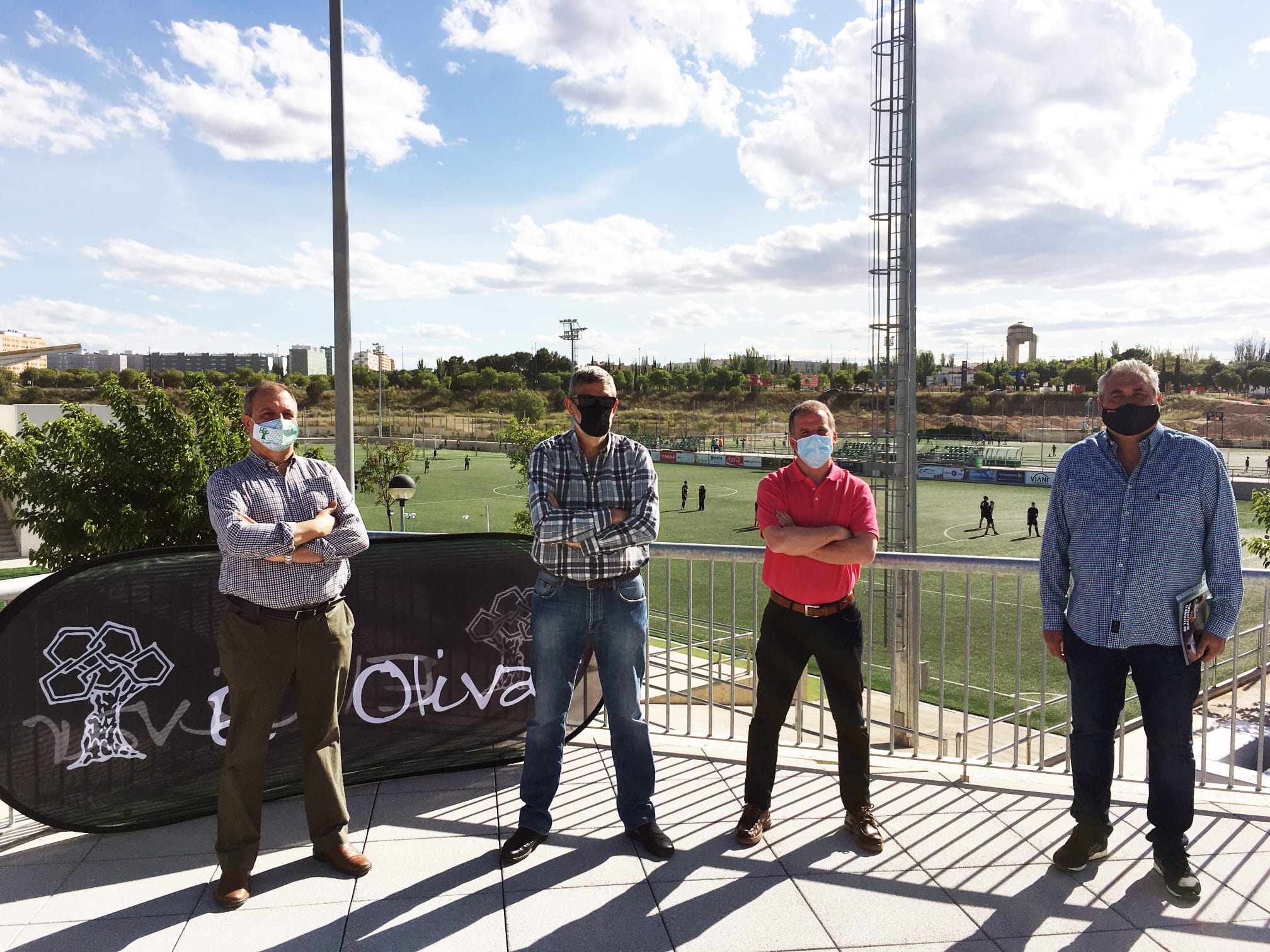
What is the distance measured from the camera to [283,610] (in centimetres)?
291

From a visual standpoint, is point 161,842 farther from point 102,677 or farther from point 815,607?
point 815,607

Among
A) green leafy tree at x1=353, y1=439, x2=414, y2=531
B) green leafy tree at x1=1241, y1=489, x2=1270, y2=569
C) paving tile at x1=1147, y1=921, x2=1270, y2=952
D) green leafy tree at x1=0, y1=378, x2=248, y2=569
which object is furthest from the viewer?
Result: green leafy tree at x1=353, y1=439, x2=414, y2=531

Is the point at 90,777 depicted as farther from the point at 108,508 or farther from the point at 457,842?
the point at 108,508

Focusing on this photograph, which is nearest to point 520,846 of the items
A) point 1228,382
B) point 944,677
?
point 944,677

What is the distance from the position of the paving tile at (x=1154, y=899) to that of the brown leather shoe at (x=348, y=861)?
258 cm

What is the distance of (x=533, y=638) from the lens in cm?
320

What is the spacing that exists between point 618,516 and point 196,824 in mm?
2181

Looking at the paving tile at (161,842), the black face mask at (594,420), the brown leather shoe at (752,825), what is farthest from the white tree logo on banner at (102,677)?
the brown leather shoe at (752,825)

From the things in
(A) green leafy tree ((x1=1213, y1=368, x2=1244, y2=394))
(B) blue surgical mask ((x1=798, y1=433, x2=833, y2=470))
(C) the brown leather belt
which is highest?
(A) green leafy tree ((x1=1213, y1=368, x2=1244, y2=394))

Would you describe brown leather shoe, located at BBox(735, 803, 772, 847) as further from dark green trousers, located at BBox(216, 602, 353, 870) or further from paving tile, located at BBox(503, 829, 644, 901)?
dark green trousers, located at BBox(216, 602, 353, 870)

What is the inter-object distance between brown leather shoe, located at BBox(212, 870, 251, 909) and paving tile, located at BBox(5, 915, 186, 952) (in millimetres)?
119

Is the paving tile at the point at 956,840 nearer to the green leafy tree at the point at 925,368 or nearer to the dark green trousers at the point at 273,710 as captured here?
the dark green trousers at the point at 273,710

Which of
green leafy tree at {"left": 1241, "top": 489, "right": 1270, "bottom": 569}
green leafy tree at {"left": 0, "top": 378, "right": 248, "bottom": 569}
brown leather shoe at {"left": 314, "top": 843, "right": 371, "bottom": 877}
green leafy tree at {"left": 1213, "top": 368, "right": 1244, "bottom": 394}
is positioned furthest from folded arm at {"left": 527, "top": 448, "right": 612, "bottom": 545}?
green leafy tree at {"left": 1213, "top": 368, "right": 1244, "bottom": 394}

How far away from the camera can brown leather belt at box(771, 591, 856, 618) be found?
316 cm
